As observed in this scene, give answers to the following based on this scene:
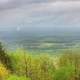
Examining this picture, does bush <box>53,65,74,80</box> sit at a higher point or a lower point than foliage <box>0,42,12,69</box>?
lower

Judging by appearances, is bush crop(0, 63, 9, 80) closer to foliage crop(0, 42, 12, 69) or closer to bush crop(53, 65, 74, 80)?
foliage crop(0, 42, 12, 69)

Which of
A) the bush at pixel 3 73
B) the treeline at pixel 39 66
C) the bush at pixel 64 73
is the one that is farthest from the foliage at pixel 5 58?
the bush at pixel 64 73

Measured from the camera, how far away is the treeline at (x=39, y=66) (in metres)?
2.84

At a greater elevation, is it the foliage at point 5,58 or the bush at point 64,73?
the foliage at point 5,58

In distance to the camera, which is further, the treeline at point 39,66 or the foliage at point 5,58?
the foliage at point 5,58

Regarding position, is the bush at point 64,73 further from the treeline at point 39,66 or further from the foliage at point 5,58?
the foliage at point 5,58

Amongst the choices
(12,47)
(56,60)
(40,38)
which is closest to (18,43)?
(12,47)

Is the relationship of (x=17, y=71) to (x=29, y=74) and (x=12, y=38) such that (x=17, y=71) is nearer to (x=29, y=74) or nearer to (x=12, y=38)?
(x=29, y=74)

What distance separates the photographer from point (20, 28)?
3.38 metres

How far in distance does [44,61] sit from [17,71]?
0.36 m

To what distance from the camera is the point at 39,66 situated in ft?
9.80

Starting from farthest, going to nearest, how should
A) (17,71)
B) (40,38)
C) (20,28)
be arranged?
(20,28)
(40,38)
(17,71)

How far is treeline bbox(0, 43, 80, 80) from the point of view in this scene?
9.33ft

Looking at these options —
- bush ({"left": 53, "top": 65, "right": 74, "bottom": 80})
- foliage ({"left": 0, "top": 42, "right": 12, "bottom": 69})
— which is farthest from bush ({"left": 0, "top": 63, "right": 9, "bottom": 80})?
bush ({"left": 53, "top": 65, "right": 74, "bottom": 80})
